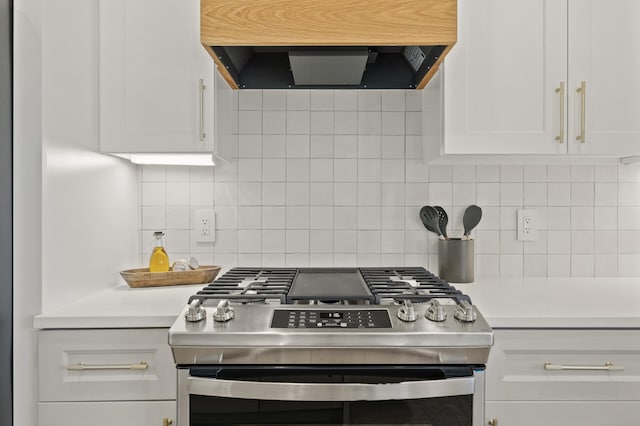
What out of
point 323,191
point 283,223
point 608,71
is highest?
point 608,71

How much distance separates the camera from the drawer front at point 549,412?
131cm

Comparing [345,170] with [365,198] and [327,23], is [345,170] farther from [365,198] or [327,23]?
[327,23]

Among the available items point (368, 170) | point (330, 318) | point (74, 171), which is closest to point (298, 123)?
point (368, 170)

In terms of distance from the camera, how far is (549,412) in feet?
4.32

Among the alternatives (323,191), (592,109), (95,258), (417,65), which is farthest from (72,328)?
(592,109)

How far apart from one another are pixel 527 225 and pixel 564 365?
2.44ft

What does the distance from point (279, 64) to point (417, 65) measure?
1.65 feet

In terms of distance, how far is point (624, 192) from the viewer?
6.37 ft

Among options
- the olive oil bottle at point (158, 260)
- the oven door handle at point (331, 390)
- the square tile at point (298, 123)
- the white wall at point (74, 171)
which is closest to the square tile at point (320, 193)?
the square tile at point (298, 123)

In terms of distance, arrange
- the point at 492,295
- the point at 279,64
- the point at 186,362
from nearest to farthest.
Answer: the point at 186,362, the point at 492,295, the point at 279,64

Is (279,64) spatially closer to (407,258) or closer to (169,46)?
(169,46)

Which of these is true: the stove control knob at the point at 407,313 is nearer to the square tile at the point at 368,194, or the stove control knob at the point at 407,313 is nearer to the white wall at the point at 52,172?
the square tile at the point at 368,194

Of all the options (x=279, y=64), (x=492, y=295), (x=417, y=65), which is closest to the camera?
(x=492, y=295)

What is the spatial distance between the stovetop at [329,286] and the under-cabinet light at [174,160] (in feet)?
1.40
